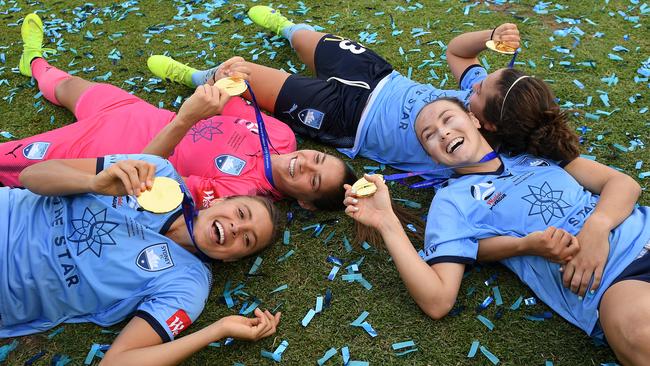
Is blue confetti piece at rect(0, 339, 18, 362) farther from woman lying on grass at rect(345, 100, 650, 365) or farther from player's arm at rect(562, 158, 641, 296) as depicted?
player's arm at rect(562, 158, 641, 296)

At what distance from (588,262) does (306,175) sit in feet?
5.17

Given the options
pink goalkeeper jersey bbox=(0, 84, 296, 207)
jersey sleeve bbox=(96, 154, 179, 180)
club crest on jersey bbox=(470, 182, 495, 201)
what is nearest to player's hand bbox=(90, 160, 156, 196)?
jersey sleeve bbox=(96, 154, 179, 180)

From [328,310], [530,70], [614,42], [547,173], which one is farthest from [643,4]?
[328,310]

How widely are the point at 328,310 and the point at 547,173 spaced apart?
4.60 ft

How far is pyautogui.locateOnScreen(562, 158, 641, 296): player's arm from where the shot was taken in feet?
7.69

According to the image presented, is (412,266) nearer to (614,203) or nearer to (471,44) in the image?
(614,203)

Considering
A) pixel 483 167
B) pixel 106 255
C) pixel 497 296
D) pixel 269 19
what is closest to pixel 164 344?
pixel 106 255

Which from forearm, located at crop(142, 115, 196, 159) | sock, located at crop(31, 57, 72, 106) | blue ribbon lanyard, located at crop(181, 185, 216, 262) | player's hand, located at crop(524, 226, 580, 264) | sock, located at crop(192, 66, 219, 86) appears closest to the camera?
player's hand, located at crop(524, 226, 580, 264)

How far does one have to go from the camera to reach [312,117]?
11.9 feet

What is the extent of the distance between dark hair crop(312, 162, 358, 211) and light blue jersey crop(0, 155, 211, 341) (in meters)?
0.87

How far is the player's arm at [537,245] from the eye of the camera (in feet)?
7.79

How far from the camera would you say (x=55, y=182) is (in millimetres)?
2426

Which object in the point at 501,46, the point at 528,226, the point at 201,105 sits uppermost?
the point at 501,46

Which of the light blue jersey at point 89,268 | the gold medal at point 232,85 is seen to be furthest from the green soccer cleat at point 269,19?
the light blue jersey at point 89,268
